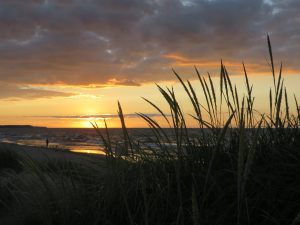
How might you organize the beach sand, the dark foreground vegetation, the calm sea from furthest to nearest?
1. the calm sea
2. the beach sand
3. the dark foreground vegetation

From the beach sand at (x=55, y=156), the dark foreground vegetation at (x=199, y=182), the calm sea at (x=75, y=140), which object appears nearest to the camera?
the dark foreground vegetation at (x=199, y=182)

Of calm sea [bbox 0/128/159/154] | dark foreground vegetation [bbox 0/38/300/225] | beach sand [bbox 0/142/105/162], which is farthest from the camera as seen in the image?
calm sea [bbox 0/128/159/154]

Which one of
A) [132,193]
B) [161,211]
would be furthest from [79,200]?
[161,211]

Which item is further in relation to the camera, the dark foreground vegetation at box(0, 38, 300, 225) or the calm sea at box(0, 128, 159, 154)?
the calm sea at box(0, 128, 159, 154)

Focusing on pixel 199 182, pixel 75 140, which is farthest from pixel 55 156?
pixel 75 140

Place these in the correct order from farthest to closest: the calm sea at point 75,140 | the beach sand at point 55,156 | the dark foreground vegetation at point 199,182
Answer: the calm sea at point 75,140 → the beach sand at point 55,156 → the dark foreground vegetation at point 199,182

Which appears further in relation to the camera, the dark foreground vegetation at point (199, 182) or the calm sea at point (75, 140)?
the calm sea at point (75, 140)

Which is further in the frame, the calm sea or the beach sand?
the calm sea

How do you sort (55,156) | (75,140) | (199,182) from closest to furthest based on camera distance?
(199,182)
(55,156)
(75,140)

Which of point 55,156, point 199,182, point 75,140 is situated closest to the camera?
point 199,182

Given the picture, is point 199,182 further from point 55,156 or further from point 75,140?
point 75,140

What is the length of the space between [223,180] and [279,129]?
0.79 metres

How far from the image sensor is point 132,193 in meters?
2.87

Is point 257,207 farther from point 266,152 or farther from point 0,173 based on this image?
point 0,173
